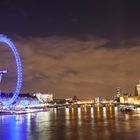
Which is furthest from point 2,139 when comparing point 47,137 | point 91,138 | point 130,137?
point 130,137

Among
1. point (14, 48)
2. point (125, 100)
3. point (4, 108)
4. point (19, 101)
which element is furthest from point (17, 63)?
point (125, 100)

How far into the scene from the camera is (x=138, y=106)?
14638cm

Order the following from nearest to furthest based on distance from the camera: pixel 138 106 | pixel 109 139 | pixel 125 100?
pixel 109 139 → pixel 138 106 → pixel 125 100

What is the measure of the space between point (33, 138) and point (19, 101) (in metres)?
110

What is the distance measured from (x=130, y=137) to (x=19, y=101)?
113270 millimetres

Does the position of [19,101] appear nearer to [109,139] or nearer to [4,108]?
[4,108]

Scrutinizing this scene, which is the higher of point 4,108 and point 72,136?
→ point 4,108

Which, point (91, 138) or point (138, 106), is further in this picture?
point (138, 106)

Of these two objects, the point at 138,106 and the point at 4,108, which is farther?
the point at 138,106

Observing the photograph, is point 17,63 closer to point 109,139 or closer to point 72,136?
point 72,136

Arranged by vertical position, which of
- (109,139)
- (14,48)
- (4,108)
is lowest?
(109,139)

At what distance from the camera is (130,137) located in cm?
3872

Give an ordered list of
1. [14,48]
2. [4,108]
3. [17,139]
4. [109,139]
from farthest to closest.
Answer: [4,108] → [14,48] → [17,139] → [109,139]

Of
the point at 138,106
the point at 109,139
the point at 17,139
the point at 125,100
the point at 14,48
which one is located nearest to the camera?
the point at 109,139
